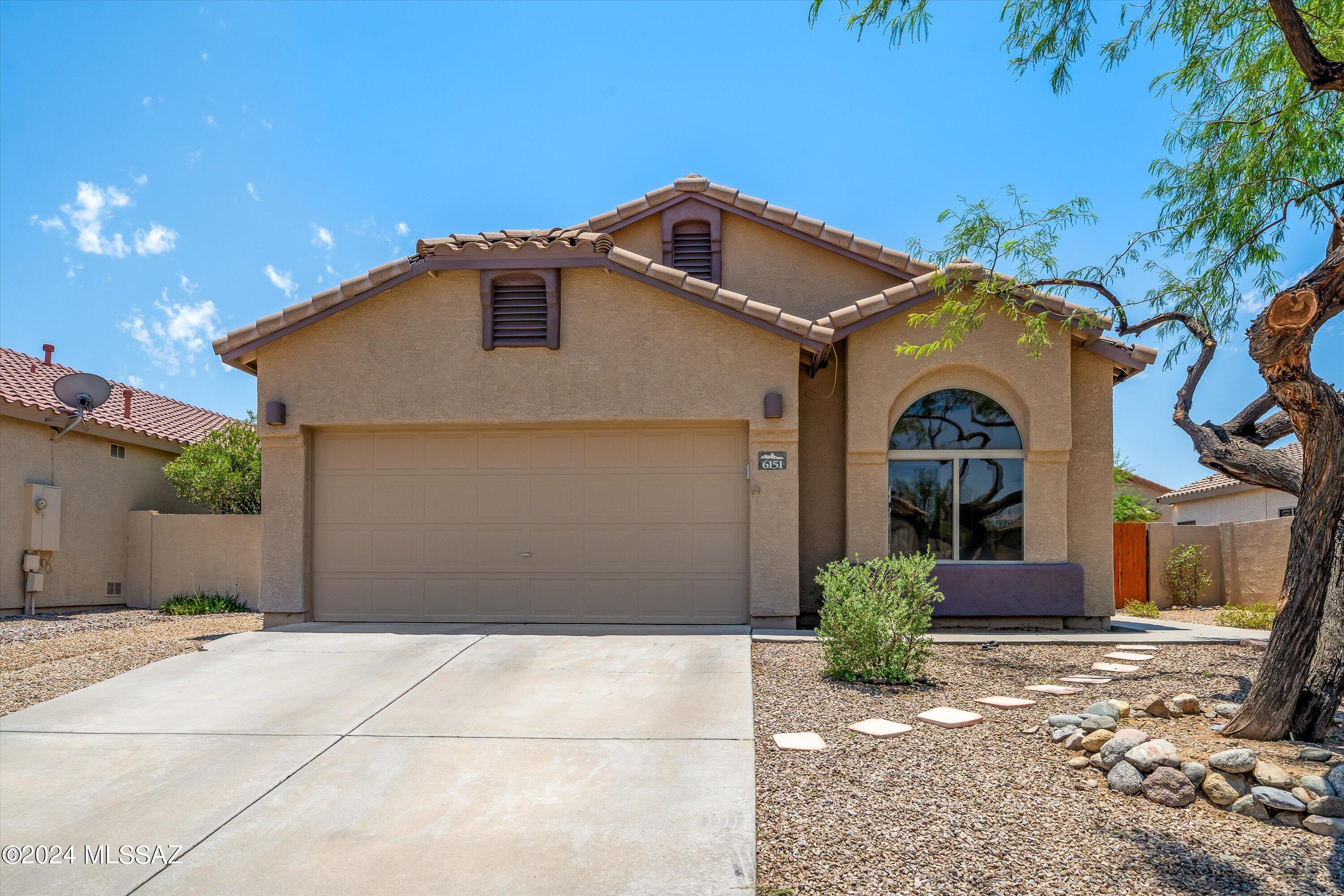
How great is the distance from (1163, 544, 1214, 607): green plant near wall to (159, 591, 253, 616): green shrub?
50.0ft

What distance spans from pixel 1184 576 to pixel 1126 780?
12.6 metres

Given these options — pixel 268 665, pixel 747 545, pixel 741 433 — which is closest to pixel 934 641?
pixel 747 545

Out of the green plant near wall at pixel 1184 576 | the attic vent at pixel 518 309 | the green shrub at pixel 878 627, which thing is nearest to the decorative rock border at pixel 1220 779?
the green shrub at pixel 878 627

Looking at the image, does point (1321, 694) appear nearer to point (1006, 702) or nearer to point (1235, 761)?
point (1235, 761)

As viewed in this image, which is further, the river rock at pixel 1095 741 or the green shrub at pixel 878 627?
the green shrub at pixel 878 627

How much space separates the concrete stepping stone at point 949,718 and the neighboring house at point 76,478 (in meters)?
13.8

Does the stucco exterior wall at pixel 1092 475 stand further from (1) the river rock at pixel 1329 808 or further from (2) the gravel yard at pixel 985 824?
(1) the river rock at pixel 1329 808

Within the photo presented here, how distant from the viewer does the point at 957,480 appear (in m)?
11.1

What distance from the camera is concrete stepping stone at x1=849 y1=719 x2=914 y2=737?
612cm

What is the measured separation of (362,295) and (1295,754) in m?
9.66

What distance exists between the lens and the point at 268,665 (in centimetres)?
851

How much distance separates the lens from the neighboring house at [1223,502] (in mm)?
23906

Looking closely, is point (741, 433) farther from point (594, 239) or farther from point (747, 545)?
point (594, 239)

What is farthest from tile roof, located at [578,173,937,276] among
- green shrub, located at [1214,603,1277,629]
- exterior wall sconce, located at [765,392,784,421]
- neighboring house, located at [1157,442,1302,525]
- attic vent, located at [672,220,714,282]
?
neighboring house, located at [1157,442,1302,525]
